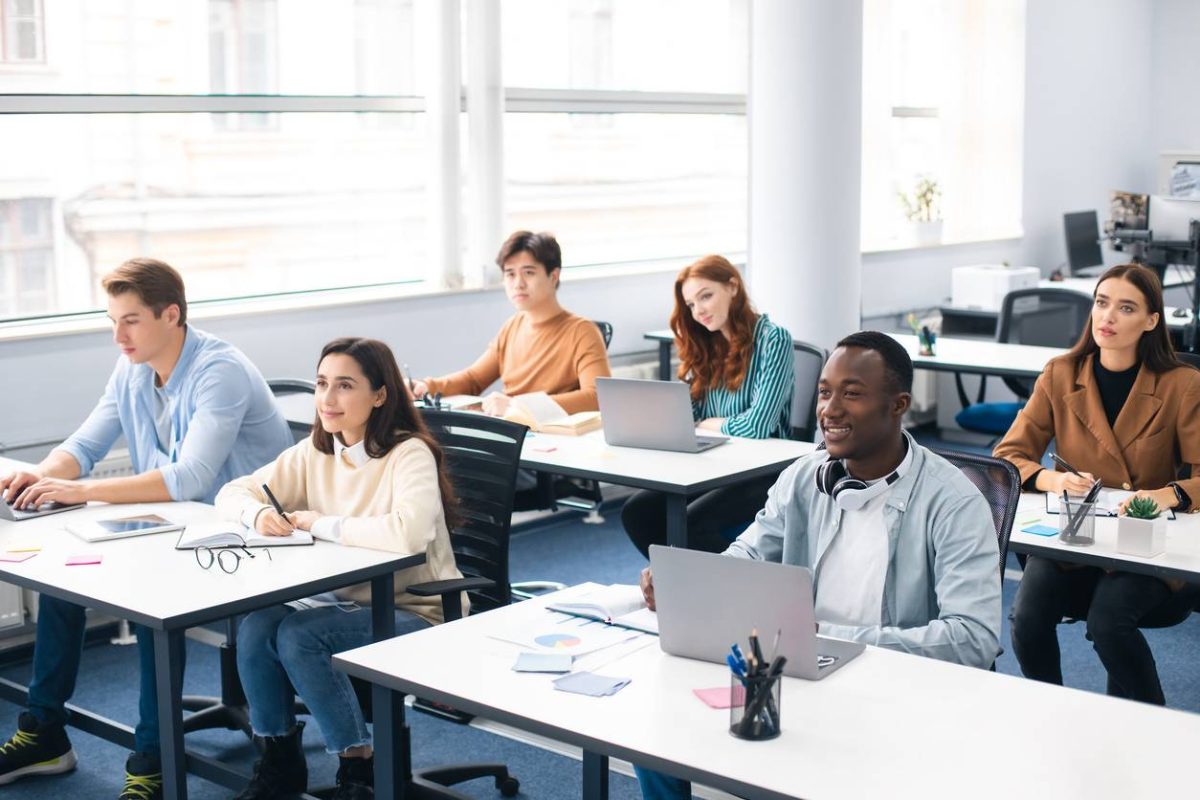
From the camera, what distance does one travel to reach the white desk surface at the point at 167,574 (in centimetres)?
285

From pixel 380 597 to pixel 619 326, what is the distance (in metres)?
3.62

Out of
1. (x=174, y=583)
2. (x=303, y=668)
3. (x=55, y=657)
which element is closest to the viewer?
(x=174, y=583)

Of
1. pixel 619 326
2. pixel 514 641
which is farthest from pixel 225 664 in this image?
pixel 619 326

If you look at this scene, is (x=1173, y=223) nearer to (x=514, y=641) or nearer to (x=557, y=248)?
(x=557, y=248)

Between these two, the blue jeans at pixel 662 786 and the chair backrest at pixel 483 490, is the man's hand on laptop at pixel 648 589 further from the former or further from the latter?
the chair backrest at pixel 483 490

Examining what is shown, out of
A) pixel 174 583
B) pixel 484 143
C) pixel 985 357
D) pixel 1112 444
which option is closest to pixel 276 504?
pixel 174 583

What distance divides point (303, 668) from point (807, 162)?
3.44 metres

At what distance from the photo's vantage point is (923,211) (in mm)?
8398

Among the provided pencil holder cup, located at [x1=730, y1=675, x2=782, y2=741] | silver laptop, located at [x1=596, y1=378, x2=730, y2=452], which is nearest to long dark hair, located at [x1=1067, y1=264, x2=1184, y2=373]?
silver laptop, located at [x1=596, y1=378, x2=730, y2=452]

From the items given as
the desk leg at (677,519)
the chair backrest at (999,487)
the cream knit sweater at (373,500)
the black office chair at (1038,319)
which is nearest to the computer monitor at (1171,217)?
the black office chair at (1038,319)

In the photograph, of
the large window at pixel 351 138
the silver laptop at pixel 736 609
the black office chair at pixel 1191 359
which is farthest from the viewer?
the large window at pixel 351 138

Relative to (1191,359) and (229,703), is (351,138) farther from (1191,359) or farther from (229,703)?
(1191,359)

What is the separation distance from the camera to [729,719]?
2145mm

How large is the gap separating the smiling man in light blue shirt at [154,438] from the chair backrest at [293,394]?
0.06 m
